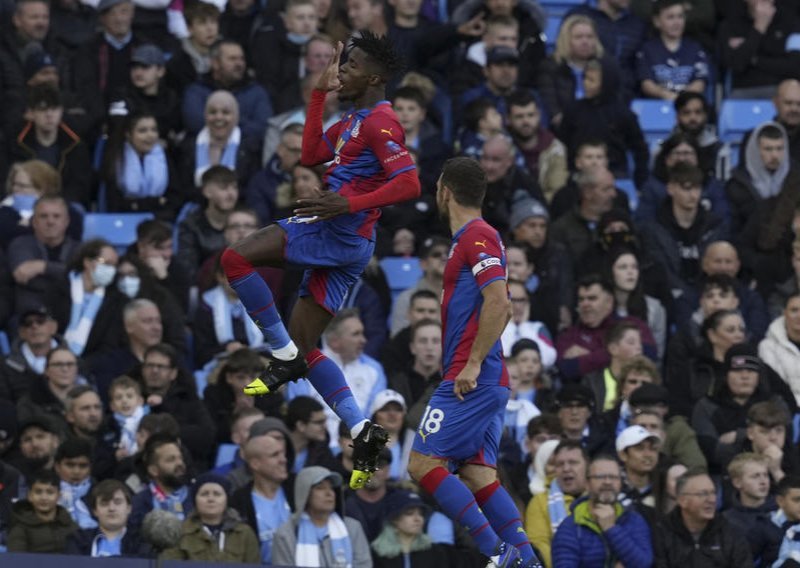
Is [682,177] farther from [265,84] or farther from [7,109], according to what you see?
[7,109]

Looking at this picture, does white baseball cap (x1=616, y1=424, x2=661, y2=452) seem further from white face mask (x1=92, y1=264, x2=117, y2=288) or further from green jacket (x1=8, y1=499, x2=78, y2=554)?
white face mask (x1=92, y1=264, x2=117, y2=288)

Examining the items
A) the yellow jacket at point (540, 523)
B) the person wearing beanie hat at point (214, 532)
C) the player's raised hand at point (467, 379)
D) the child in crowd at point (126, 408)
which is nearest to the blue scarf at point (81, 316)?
the child in crowd at point (126, 408)

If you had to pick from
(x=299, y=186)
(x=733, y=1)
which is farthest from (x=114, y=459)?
(x=733, y=1)

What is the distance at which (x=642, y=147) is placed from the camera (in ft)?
63.3

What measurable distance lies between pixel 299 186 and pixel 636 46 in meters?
4.61

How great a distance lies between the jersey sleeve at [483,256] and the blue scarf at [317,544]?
10.8 feet

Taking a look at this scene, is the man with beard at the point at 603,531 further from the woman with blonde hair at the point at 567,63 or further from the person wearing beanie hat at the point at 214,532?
the woman with blonde hair at the point at 567,63

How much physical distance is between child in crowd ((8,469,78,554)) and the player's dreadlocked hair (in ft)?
13.3

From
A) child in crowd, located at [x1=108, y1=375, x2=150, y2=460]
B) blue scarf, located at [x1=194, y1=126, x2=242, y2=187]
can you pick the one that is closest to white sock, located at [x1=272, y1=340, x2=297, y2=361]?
child in crowd, located at [x1=108, y1=375, x2=150, y2=460]

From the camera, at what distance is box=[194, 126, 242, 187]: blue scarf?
714 inches

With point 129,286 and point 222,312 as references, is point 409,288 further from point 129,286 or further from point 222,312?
point 129,286

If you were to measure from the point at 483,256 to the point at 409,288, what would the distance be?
19.3 ft

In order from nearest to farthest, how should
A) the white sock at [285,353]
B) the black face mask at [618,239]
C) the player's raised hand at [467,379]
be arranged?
1. the player's raised hand at [467,379]
2. the white sock at [285,353]
3. the black face mask at [618,239]

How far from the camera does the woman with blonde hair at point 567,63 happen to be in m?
19.5
